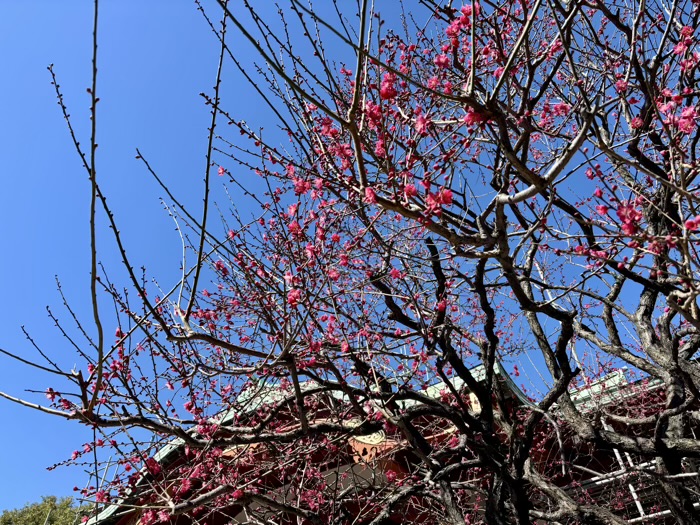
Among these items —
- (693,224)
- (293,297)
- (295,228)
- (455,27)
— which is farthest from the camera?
(295,228)

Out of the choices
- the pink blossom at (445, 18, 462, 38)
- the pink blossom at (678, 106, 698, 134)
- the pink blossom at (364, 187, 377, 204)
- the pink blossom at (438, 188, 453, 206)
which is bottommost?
the pink blossom at (678, 106, 698, 134)

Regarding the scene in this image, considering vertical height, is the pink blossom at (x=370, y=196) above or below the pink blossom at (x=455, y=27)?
below

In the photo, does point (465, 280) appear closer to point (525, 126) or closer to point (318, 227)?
point (318, 227)

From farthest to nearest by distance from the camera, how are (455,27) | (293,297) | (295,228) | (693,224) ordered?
(295,228), (293,297), (455,27), (693,224)

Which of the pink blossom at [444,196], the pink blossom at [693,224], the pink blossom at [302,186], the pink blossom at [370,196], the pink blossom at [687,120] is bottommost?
the pink blossom at [693,224]

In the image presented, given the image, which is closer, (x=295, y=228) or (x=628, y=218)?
(x=628, y=218)

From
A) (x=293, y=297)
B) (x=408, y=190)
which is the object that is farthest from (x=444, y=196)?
(x=293, y=297)

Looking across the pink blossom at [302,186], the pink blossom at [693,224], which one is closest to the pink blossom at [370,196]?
the pink blossom at [302,186]

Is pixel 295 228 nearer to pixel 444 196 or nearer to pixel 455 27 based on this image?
pixel 444 196

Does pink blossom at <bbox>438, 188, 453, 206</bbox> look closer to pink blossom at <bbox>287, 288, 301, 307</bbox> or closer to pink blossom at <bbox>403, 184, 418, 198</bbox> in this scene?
pink blossom at <bbox>403, 184, 418, 198</bbox>

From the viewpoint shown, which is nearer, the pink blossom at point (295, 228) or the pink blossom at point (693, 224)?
the pink blossom at point (693, 224)

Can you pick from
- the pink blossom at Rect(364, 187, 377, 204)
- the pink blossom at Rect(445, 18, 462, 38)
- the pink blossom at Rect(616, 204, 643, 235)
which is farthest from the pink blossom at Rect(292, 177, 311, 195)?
the pink blossom at Rect(616, 204, 643, 235)

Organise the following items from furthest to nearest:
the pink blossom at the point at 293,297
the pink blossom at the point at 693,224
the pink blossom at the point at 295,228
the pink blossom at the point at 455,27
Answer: the pink blossom at the point at 295,228 → the pink blossom at the point at 293,297 → the pink blossom at the point at 455,27 → the pink blossom at the point at 693,224

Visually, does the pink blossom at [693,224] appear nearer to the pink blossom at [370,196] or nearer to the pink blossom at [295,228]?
the pink blossom at [370,196]
